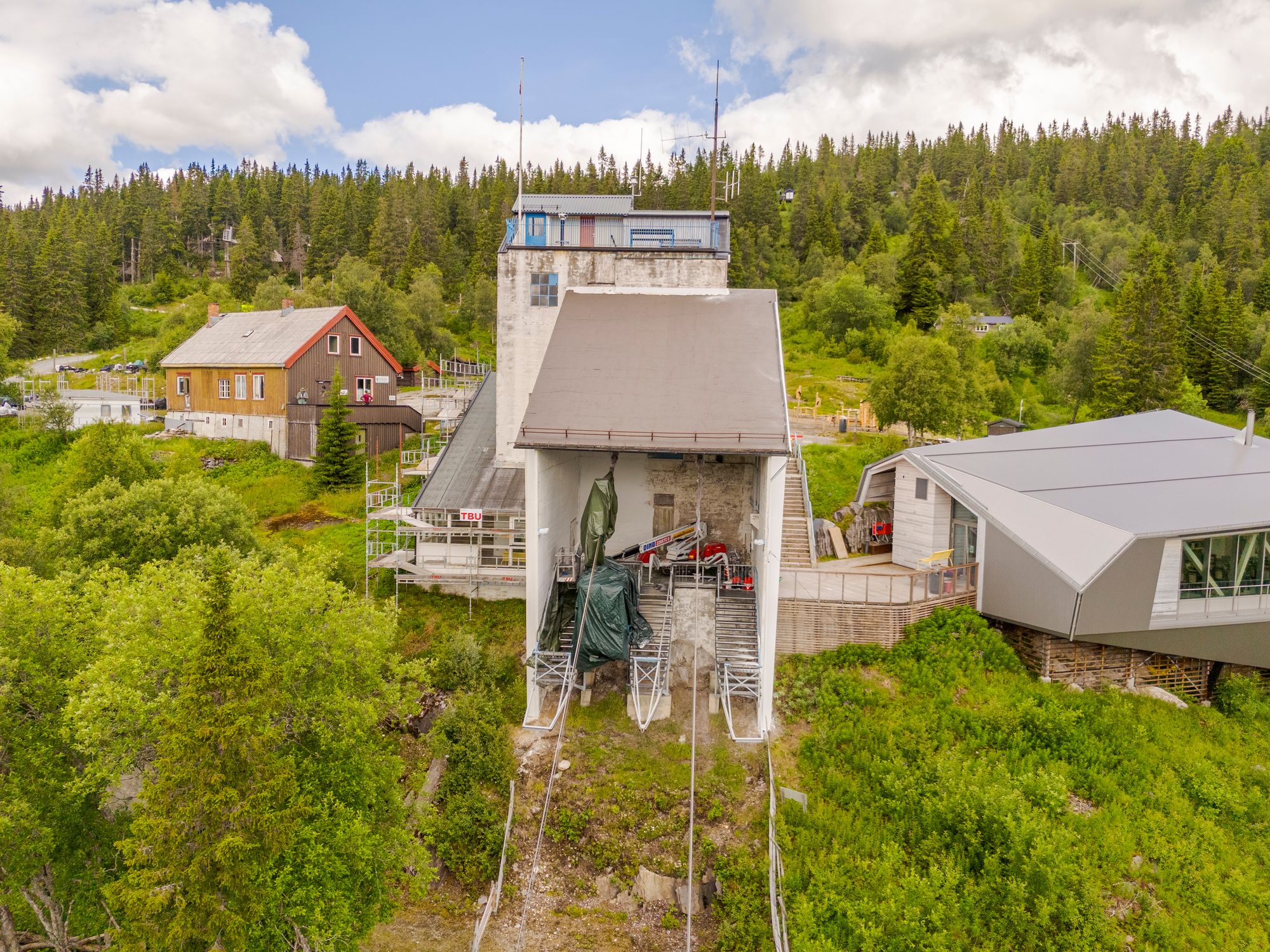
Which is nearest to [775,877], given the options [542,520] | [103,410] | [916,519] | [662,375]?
[542,520]

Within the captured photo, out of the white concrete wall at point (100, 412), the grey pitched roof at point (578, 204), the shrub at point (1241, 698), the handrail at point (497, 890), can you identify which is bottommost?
the handrail at point (497, 890)

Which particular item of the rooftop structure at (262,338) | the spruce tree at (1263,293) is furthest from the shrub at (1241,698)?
the spruce tree at (1263,293)

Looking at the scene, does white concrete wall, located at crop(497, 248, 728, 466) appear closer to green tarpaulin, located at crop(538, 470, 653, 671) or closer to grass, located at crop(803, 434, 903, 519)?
green tarpaulin, located at crop(538, 470, 653, 671)

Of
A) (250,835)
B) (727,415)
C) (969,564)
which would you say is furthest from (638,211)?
(250,835)

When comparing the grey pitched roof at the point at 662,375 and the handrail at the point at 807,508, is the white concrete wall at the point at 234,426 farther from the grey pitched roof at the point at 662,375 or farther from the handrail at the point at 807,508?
the handrail at the point at 807,508

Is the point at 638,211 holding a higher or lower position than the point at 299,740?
higher

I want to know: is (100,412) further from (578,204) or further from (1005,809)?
(1005,809)

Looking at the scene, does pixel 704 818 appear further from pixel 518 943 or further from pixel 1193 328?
pixel 1193 328

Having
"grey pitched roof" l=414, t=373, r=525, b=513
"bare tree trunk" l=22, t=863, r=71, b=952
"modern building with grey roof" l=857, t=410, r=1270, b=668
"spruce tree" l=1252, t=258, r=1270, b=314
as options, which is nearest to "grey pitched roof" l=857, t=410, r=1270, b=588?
"modern building with grey roof" l=857, t=410, r=1270, b=668
